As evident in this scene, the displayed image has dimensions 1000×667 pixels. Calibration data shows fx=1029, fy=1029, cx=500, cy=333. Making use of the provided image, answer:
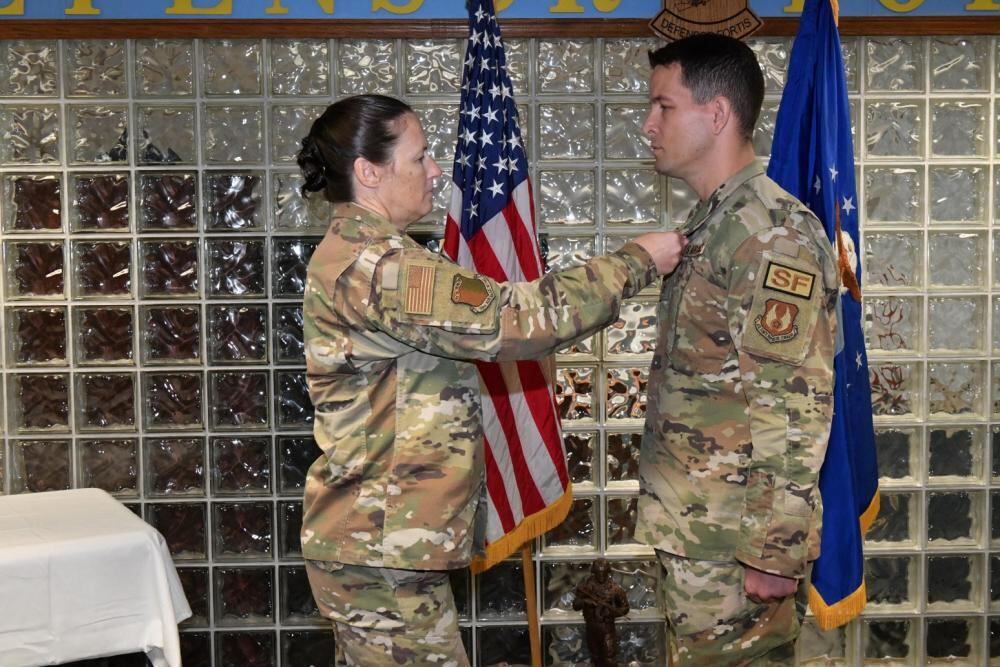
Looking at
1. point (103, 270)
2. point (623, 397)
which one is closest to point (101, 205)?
point (103, 270)

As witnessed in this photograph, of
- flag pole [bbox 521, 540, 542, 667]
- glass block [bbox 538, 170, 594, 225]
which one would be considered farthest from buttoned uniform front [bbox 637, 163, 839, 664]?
glass block [bbox 538, 170, 594, 225]

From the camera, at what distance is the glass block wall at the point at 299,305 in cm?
334

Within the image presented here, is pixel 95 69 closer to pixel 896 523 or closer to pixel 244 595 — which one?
pixel 244 595

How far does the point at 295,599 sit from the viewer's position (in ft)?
11.3

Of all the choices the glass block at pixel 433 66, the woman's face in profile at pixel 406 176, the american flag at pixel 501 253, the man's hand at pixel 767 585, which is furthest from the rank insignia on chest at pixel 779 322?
the glass block at pixel 433 66

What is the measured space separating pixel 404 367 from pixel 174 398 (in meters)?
1.84

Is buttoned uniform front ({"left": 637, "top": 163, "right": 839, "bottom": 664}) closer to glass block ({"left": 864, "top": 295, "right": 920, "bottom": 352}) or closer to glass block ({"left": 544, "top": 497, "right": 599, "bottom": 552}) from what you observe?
glass block ({"left": 544, "top": 497, "right": 599, "bottom": 552})

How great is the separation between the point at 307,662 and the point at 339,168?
7.01 ft

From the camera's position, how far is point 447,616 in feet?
5.99

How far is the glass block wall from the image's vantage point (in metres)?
3.34

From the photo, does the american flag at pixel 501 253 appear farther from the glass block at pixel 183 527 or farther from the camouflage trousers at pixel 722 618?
the glass block at pixel 183 527

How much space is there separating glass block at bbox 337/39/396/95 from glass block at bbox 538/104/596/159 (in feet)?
1.68

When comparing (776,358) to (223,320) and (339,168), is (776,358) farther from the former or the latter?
(223,320)

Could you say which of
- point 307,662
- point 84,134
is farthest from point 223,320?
point 307,662
